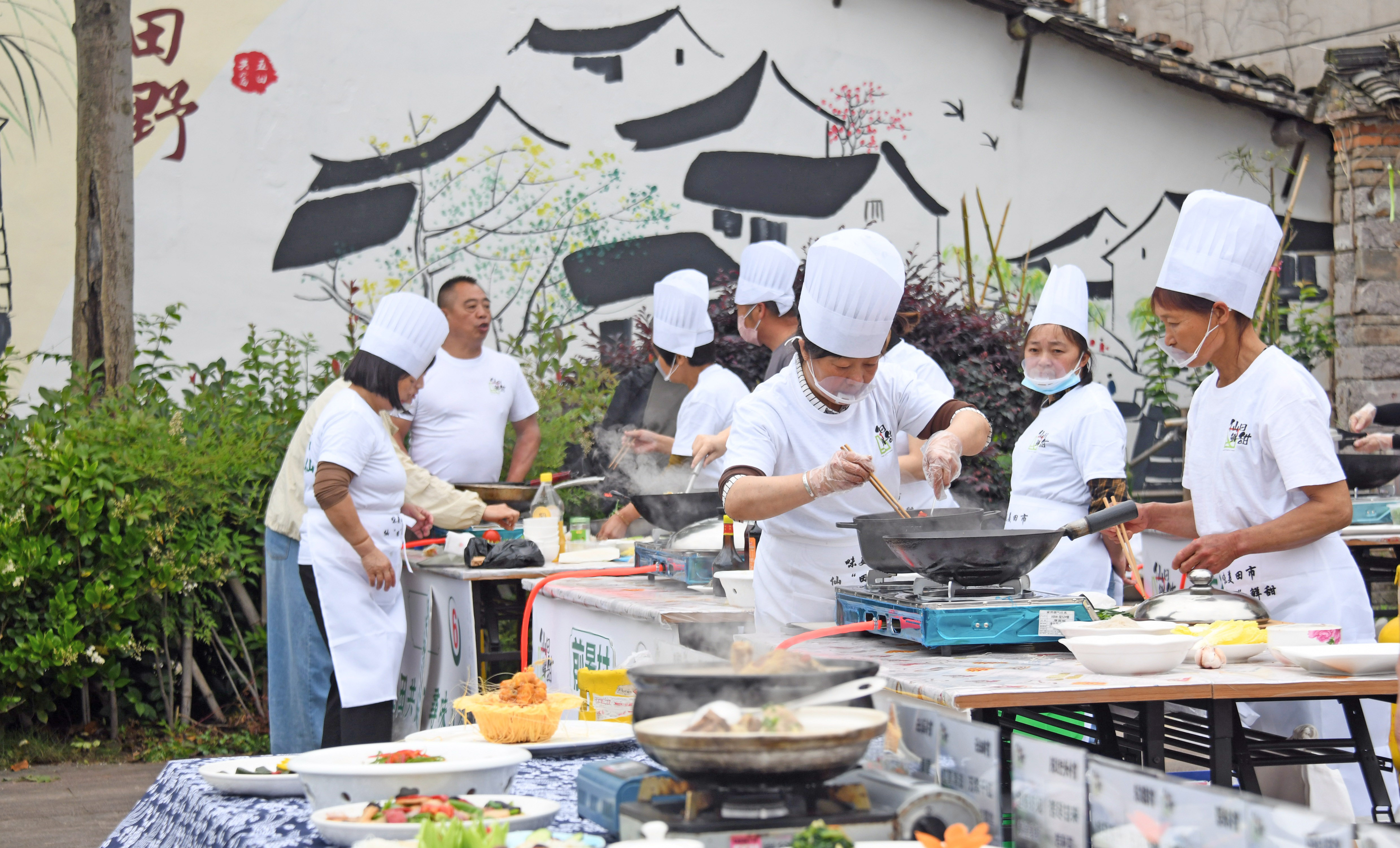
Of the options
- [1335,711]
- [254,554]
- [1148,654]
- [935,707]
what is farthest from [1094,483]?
[254,554]

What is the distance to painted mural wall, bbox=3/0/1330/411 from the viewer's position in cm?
845

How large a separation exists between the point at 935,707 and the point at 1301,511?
179 cm

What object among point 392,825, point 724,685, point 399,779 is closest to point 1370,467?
point 724,685

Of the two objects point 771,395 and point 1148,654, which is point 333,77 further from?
point 1148,654

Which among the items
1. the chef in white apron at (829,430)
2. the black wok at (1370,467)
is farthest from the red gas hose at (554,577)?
the black wok at (1370,467)

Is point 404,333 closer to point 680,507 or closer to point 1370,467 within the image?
point 680,507

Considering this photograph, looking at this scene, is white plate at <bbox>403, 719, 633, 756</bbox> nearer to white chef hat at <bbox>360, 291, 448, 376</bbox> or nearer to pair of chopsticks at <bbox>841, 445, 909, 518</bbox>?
pair of chopsticks at <bbox>841, 445, 909, 518</bbox>

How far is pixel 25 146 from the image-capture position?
8.05 metres

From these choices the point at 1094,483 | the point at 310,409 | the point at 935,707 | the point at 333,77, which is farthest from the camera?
the point at 333,77

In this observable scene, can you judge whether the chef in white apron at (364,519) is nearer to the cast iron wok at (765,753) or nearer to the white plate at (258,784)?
the white plate at (258,784)

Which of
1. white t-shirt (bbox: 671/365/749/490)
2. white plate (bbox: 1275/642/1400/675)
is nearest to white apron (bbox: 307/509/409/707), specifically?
white t-shirt (bbox: 671/365/749/490)

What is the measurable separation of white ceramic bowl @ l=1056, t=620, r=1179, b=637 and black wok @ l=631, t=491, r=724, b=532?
198 cm

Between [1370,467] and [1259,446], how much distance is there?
2813mm

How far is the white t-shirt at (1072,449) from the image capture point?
4383 mm
